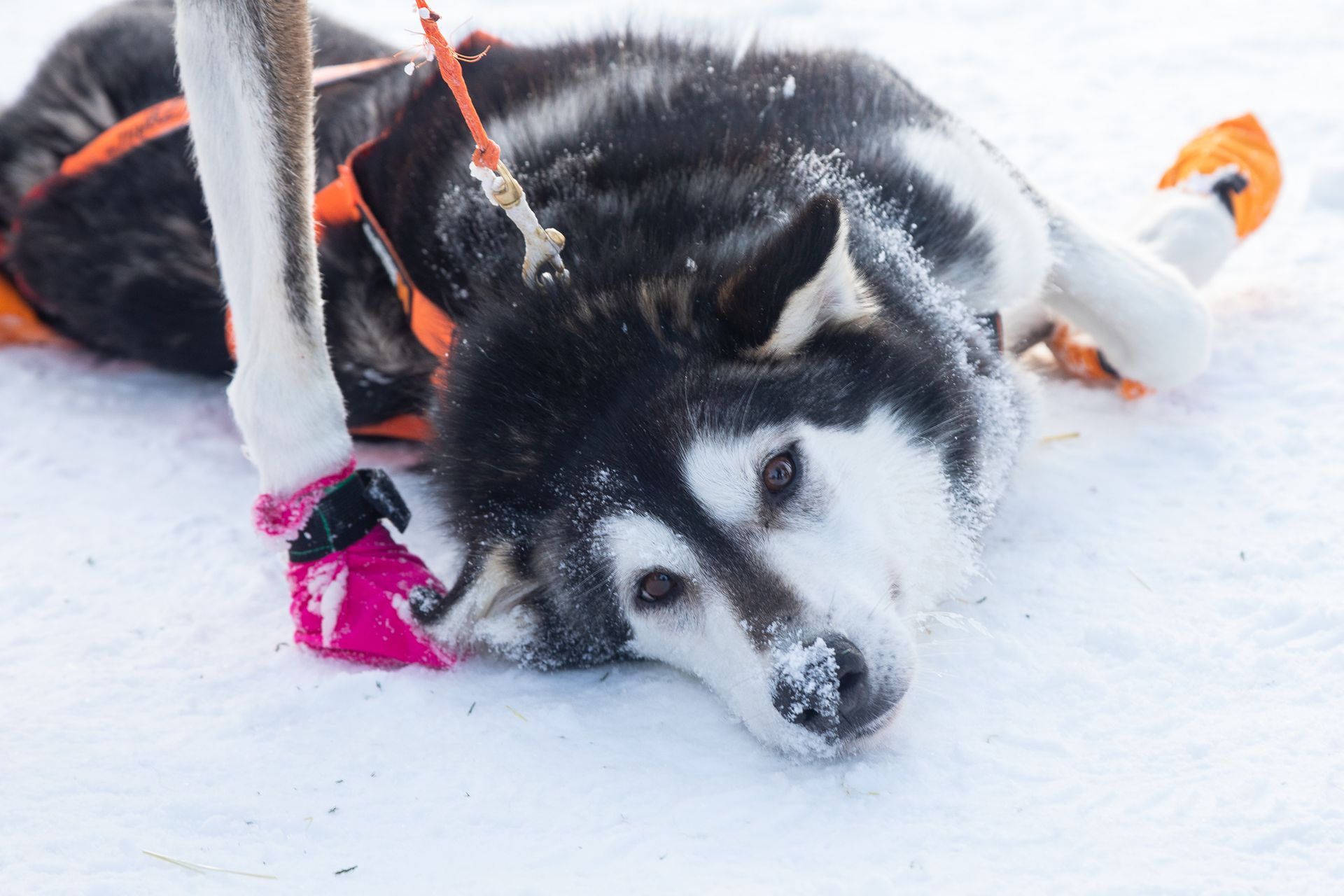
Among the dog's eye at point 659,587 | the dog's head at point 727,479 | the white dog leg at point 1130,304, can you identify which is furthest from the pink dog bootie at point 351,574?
the white dog leg at point 1130,304

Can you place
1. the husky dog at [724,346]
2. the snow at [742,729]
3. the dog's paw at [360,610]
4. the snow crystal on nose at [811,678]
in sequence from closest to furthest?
the snow at [742,729] < the snow crystal on nose at [811,678] < the husky dog at [724,346] < the dog's paw at [360,610]

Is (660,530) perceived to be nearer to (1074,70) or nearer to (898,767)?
(898,767)

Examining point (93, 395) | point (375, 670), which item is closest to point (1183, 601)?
point (375, 670)

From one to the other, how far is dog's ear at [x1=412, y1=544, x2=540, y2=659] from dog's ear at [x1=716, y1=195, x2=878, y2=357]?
64cm

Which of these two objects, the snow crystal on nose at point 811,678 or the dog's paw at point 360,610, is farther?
the dog's paw at point 360,610

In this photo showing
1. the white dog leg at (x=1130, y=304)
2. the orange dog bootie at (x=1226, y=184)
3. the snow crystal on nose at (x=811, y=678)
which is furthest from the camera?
the orange dog bootie at (x=1226, y=184)

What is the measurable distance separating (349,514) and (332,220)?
960 mm

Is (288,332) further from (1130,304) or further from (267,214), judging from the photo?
(1130,304)

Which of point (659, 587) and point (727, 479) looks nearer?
point (727, 479)

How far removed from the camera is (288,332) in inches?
89.4

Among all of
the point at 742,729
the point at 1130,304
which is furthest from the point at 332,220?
the point at 1130,304

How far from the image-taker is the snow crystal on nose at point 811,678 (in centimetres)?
186

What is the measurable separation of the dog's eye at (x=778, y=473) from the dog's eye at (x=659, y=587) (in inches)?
9.6

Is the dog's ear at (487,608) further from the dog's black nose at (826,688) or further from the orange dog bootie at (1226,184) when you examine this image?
the orange dog bootie at (1226,184)
